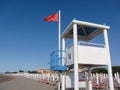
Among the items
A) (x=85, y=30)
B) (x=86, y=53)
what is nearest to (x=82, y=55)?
(x=86, y=53)

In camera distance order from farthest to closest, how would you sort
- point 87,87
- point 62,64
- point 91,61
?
1. point 87,87
2. point 62,64
3. point 91,61

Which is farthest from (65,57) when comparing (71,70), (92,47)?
(92,47)

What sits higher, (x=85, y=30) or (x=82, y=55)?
(x=85, y=30)

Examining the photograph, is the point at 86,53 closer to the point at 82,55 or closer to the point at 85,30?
the point at 82,55

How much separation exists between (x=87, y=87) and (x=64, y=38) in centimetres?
434

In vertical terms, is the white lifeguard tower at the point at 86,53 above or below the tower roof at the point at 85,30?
below

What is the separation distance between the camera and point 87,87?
1259 cm

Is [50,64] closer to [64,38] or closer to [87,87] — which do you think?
[64,38]

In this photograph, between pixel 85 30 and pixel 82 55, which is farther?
pixel 85 30

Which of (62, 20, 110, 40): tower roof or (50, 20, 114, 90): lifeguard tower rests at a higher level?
(62, 20, 110, 40): tower roof

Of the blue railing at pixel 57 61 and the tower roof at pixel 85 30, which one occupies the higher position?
the tower roof at pixel 85 30

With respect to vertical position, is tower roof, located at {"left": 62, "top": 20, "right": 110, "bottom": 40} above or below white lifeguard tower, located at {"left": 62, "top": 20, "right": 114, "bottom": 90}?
above

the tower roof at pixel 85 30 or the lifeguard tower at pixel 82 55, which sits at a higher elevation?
the tower roof at pixel 85 30

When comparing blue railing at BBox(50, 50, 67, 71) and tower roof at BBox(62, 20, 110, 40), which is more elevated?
tower roof at BBox(62, 20, 110, 40)
